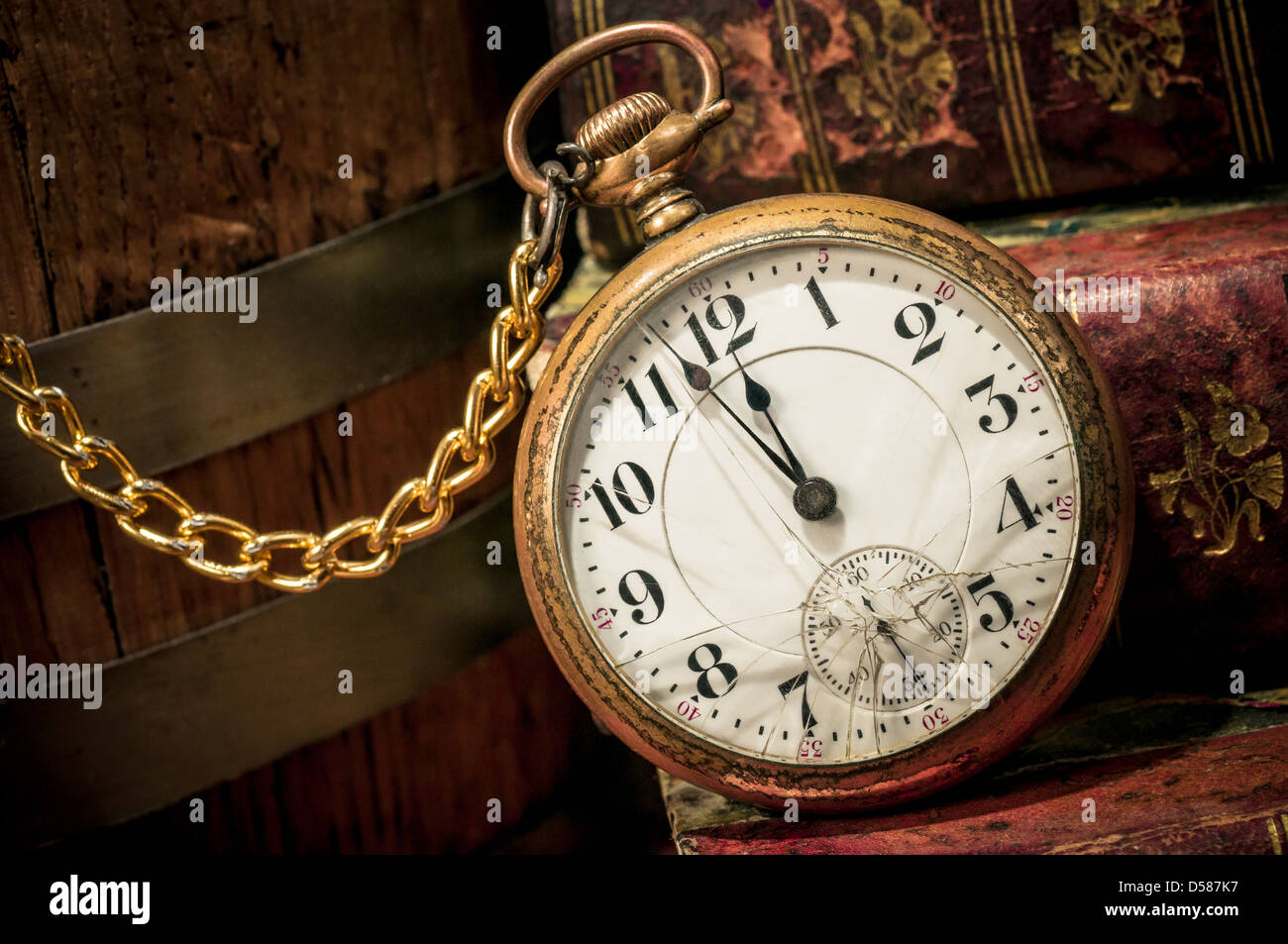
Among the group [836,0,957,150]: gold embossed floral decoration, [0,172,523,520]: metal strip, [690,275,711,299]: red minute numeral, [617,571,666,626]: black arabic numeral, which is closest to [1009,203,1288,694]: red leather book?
[836,0,957,150]: gold embossed floral decoration

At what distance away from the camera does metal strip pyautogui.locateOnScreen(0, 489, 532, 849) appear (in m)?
1.02

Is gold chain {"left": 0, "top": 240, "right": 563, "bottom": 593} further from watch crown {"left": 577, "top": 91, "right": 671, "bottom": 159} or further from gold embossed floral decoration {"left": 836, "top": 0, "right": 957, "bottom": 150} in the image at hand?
gold embossed floral decoration {"left": 836, "top": 0, "right": 957, "bottom": 150}

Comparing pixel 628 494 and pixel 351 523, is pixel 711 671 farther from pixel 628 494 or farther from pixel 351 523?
pixel 351 523

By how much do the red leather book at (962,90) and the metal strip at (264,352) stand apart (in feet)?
1.13

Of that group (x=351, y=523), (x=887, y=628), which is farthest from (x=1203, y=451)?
(x=351, y=523)

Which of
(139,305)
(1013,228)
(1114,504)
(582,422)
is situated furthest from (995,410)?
(139,305)

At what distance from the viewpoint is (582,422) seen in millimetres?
872

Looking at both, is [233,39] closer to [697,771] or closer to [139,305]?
[139,305]

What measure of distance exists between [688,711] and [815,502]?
0.65ft

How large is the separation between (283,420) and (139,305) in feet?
0.53

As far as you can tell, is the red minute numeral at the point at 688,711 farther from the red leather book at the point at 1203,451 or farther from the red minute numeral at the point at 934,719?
the red leather book at the point at 1203,451

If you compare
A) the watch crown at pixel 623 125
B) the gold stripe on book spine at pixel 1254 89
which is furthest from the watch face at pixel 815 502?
the gold stripe on book spine at pixel 1254 89

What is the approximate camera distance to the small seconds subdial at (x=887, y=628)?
0.84m

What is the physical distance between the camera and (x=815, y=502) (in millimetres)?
829
